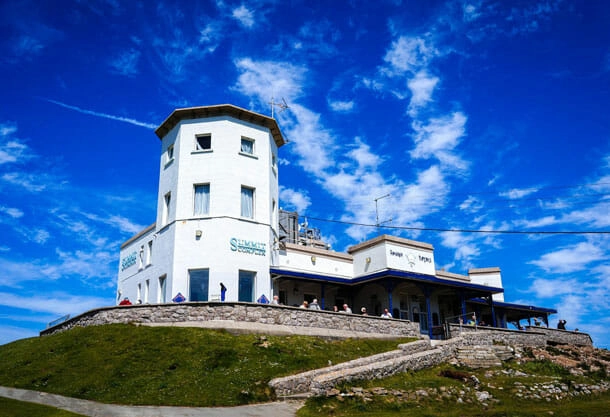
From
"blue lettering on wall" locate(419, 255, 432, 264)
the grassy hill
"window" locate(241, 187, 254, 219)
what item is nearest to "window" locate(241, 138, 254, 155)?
"window" locate(241, 187, 254, 219)

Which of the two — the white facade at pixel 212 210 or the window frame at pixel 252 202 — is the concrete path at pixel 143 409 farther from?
the window frame at pixel 252 202

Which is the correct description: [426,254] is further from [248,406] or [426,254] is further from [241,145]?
[248,406]

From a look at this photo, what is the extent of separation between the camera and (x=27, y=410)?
16.0 metres

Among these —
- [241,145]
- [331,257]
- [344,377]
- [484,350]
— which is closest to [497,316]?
[331,257]

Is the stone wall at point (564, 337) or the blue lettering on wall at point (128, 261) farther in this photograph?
the stone wall at point (564, 337)

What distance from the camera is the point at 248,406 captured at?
60.3ft

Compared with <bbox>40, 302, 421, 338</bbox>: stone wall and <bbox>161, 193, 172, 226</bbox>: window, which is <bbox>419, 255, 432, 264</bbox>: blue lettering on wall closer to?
<bbox>40, 302, 421, 338</bbox>: stone wall

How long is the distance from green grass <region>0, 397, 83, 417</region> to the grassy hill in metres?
0.12

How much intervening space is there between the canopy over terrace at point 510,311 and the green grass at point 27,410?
33.9 meters

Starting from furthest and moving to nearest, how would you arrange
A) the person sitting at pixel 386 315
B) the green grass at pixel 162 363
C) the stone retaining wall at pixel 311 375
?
1. the person sitting at pixel 386 315
2. the stone retaining wall at pixel 311 375
3. the green grass at pixel 162 363

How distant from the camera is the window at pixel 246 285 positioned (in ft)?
105

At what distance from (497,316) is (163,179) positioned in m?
32.0

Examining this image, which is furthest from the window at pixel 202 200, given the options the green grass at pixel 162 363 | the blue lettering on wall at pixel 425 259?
the blue lettering on wall at pixel 425 259

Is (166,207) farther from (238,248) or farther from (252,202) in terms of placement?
(238,248)
